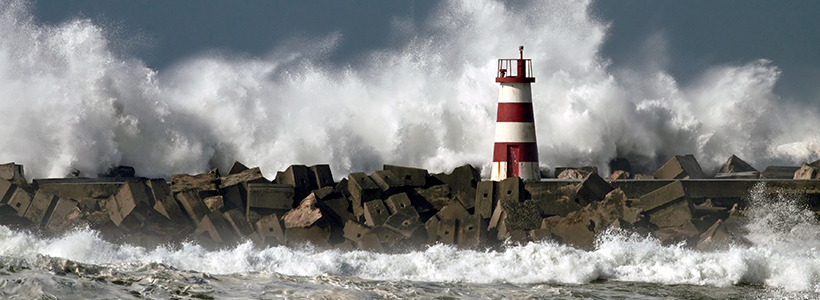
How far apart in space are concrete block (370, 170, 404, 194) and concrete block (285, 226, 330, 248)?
1.16 m

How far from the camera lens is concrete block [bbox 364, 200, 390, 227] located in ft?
34.2

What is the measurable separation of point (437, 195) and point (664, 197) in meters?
2.65

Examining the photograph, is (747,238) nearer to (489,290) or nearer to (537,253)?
(537,253)

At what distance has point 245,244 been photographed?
9812mm

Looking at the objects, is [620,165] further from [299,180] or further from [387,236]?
[387,236]

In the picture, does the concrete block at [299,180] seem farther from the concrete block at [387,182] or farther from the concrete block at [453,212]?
the concrete block at [453,212]

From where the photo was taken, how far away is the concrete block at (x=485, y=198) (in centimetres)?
1055

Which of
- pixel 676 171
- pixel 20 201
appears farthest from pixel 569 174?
pixel 20 201

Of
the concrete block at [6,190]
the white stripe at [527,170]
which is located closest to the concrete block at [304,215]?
the white stripe at [527,170]

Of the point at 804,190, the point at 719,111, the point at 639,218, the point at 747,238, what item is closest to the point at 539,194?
the point at 639,218

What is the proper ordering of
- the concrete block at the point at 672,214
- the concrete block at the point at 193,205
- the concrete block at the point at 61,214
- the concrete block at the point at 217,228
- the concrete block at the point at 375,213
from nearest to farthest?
the concrete block at the point at 672,214 → the concrete block at the point at 217,228 → the concrete block at the point at 375,213 → the concrete block at the point at 193,205 → the concrete block at the point at 61,214

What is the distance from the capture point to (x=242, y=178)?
11.3m

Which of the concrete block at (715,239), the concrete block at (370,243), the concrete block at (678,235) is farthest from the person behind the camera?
the concrete block at (370,243)

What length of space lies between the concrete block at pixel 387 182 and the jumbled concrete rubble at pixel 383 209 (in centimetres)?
2
